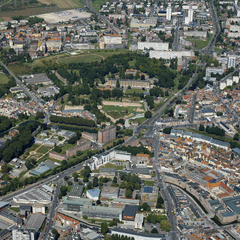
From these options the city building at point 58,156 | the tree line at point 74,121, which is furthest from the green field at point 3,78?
the city building at point 58,156

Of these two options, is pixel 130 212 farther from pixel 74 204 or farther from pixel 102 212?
pixel 74 204

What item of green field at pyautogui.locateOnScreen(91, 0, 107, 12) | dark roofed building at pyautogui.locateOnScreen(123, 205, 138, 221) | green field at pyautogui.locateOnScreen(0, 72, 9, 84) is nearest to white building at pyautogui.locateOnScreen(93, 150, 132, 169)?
dark roofed building at pyautogui.locateOnScreen(123, 205, 138, 221)

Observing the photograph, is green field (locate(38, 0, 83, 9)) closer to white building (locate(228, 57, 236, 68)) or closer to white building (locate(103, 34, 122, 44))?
white building (locate(103, 34, 122, 44))

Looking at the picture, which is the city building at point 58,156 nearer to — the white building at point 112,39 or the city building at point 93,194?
the city building at point 93,194

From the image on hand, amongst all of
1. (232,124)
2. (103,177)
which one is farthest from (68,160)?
(232,124)

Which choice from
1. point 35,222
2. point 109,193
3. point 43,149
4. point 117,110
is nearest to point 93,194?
point 109,193

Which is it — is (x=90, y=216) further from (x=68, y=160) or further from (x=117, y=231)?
(x=68, y=160)
